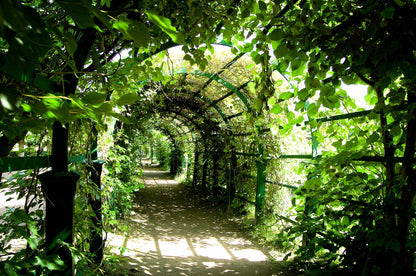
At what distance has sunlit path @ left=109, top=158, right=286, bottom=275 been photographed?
335cm

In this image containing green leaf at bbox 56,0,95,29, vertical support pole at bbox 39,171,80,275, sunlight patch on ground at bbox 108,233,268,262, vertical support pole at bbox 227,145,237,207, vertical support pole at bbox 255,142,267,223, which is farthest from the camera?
vertical support pole at bbox 227,145,237,207

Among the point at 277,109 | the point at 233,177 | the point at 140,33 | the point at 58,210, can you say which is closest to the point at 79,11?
the point at 140,33

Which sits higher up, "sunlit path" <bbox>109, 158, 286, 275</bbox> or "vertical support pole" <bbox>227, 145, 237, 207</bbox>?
"vertical support pole" <bbox>227, 145, 237, 207</bbox>

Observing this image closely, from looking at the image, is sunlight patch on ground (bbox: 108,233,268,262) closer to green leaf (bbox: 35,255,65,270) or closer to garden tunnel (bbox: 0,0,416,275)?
garden tunnel (bbox: 0,0,416,275)

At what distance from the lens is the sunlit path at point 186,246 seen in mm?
3352

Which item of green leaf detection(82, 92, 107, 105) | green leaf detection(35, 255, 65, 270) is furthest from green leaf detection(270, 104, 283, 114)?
green leaf detection(35, 255, 65, 270)

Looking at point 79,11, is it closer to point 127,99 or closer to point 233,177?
point 127,99

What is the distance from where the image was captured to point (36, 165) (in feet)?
A: 3.49

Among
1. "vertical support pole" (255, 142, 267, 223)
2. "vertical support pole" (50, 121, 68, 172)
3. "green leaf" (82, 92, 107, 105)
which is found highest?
"green leaf" (82, 92, 107, 105)

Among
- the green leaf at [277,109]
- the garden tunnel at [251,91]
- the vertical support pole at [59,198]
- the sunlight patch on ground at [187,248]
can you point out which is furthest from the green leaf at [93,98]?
the sunlight patch on ground at [187,248]

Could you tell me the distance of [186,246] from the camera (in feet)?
14.0

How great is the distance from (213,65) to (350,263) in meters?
4.22

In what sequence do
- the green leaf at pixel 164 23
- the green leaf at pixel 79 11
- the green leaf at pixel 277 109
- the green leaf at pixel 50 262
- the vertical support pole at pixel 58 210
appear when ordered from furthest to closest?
the green leaf at pixel 277 109, the vertical support pole at pixel 58 210, the green leaf at pixel 50 262, the green leaf at pixel 164 23, the green leaf at pixel 79 11

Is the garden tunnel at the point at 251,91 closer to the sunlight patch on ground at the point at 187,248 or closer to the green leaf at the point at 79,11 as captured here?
the green leaf at the point at 79,11
